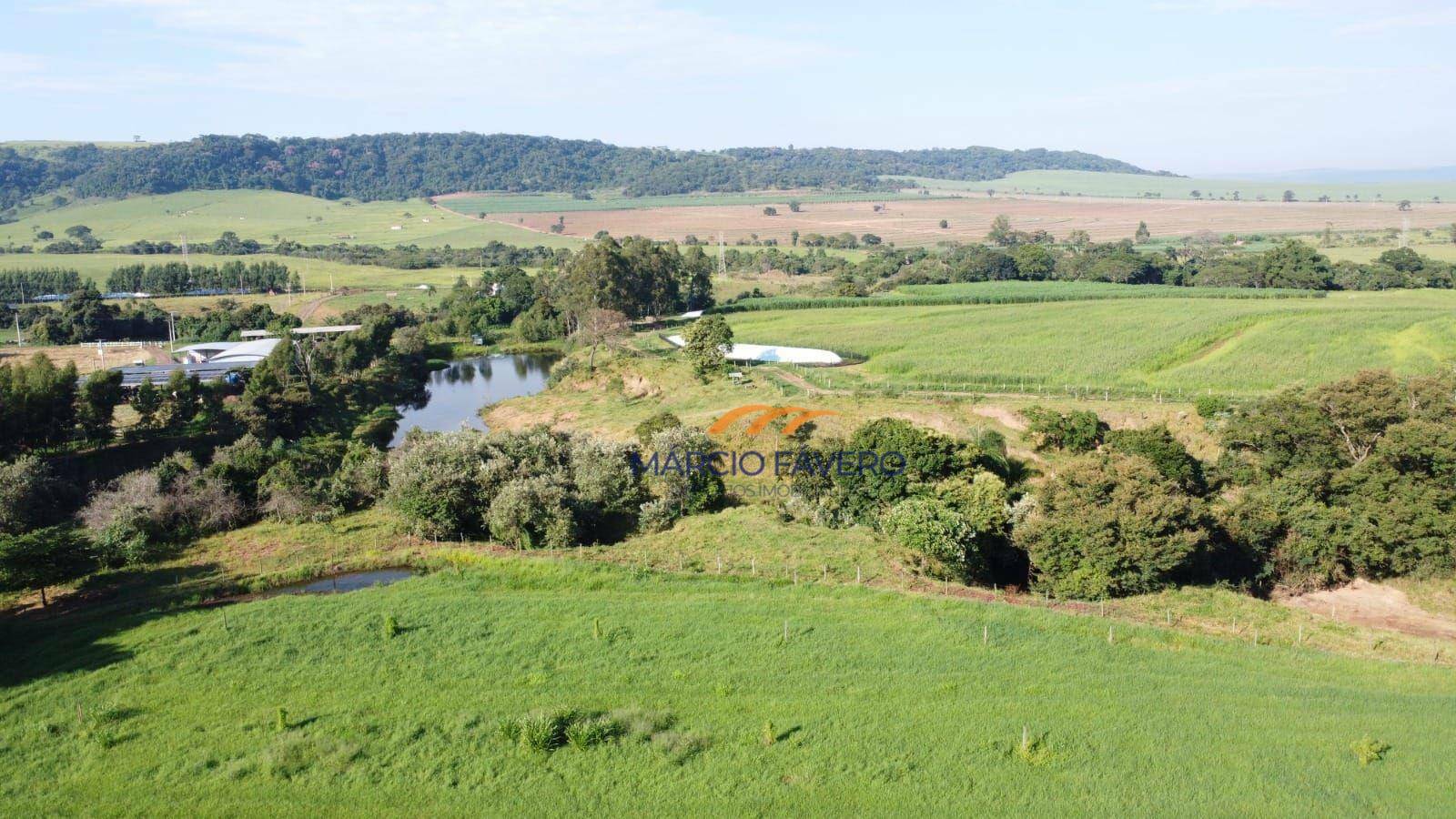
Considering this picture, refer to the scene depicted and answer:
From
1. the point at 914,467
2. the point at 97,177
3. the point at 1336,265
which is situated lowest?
the point at 914,467

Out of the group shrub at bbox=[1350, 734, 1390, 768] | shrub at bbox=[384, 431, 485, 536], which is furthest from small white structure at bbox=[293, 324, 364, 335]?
shrub at bbox=[1350, 734, 1390, 768]

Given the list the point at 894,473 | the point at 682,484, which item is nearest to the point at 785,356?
the point at 682,484

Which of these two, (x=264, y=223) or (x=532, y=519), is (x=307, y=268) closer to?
(x=264, y=223)

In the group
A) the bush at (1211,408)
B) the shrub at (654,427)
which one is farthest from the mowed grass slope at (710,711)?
the bush at (1211,408)

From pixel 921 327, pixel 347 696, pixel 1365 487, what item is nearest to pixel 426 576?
pixel 347 696

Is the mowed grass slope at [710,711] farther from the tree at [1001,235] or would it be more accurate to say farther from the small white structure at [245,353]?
the tree at [1001,235]

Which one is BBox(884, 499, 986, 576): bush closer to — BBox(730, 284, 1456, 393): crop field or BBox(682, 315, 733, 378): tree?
BBox(730, 284, 1456, 393): crop field

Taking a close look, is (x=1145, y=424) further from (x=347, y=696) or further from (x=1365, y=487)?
(x=347, y=696)
